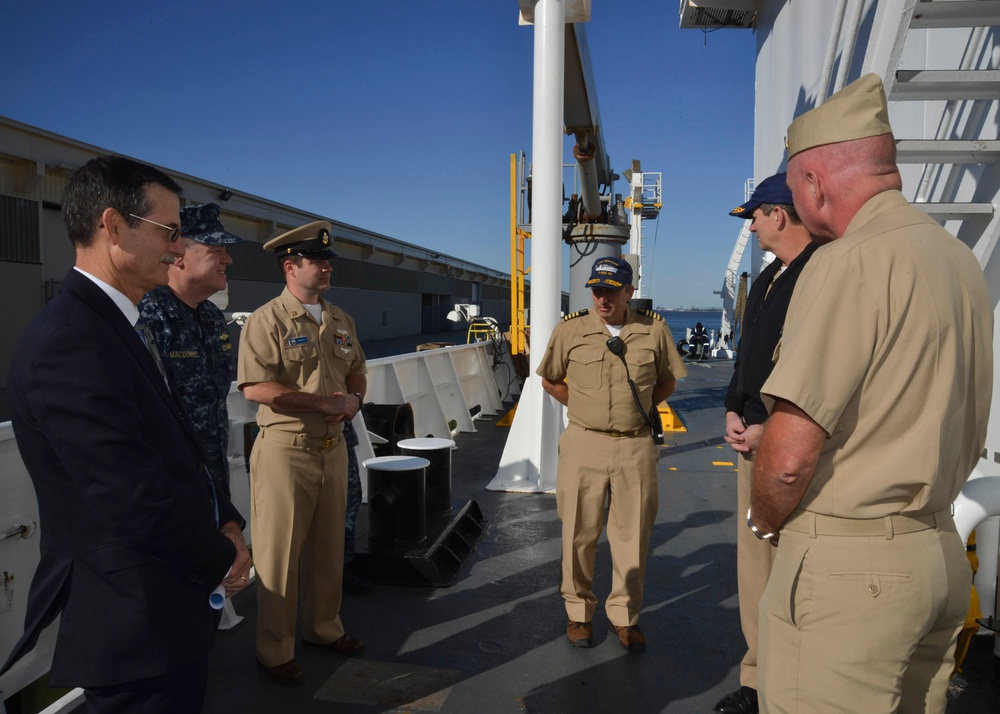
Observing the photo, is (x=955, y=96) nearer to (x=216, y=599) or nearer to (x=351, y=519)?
(x=216, y=599)

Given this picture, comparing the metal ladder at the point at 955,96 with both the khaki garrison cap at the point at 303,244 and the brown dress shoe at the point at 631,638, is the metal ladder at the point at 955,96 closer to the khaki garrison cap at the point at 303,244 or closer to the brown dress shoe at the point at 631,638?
the brown dress shoe at the point at 631,638

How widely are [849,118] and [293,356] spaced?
8.53 feet

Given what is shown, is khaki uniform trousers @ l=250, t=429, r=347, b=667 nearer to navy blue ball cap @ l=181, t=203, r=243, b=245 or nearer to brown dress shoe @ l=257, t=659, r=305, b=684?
brown dress shoe @ l=257, t=659, r=305, b=684

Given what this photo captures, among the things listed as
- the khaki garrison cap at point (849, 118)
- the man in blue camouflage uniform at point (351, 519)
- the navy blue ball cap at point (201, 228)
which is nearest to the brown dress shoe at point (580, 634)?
the man in blue camouflage uniform at point (351, 519)

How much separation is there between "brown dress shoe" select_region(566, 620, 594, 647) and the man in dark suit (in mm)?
2224

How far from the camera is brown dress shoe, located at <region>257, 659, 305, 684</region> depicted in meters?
3.19

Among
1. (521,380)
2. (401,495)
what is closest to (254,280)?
(521,380)

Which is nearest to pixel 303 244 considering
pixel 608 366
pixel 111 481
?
pixel 608 366

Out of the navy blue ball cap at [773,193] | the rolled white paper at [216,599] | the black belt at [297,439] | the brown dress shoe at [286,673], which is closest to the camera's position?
the rolled white paper at [216,599]

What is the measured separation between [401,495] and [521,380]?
8561mm

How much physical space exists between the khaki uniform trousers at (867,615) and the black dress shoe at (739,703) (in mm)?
1499

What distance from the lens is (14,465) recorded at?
2.95 m

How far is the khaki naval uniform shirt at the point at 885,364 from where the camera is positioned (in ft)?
4.86

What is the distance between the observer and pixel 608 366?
3.70 m
